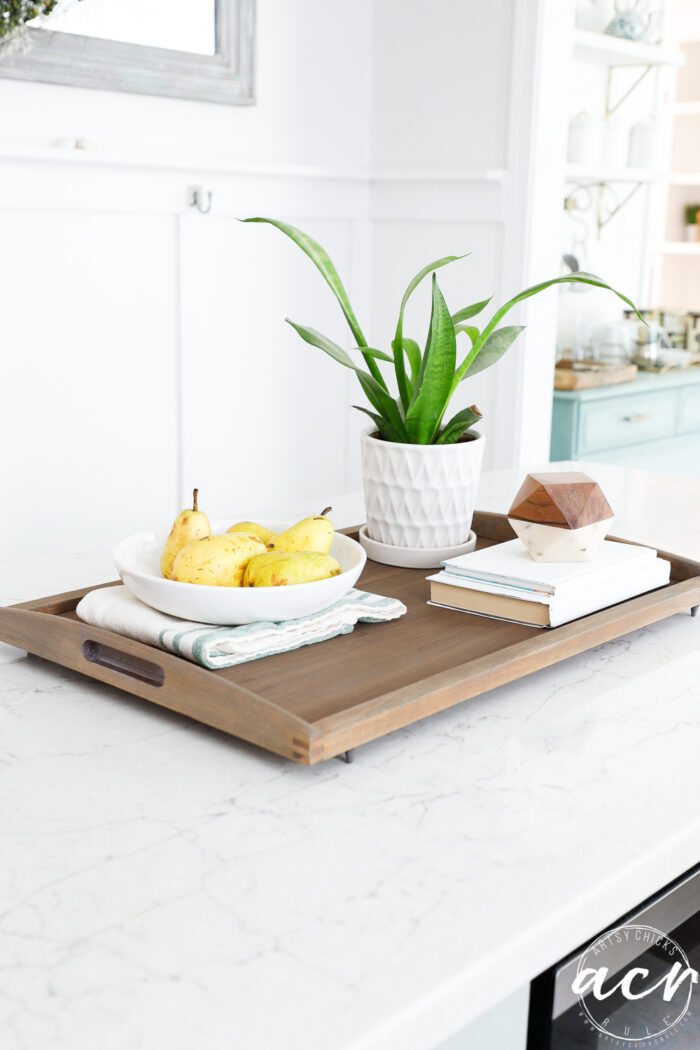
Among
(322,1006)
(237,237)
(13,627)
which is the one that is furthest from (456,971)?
(237,237)

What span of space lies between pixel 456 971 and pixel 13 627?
61 centimetres

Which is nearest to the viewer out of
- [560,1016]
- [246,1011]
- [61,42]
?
[246,1011]

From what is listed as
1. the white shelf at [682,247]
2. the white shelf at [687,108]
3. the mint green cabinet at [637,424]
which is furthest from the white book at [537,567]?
the white shelf at [687,108]

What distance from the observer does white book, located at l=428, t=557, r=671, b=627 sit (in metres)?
1.06

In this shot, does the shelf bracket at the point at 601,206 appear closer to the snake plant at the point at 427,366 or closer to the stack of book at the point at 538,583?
the snake plant at the point at 427,366

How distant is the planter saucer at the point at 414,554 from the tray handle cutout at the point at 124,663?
0.41 metres

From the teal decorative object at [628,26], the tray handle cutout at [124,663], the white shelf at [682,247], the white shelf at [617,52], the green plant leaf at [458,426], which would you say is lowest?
the tray handle cutout at [124,663]

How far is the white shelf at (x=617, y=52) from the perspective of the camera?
3545 millimetres

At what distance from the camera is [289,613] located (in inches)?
39.3

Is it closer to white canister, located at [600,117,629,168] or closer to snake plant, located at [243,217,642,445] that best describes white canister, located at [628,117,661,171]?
white canister, located at [600,117,629,168]

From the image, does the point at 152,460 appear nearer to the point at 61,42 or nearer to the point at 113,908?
the point at 61,42

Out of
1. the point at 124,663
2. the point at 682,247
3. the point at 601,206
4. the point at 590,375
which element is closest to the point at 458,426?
the point at 124,663

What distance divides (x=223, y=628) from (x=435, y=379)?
0.44 meters

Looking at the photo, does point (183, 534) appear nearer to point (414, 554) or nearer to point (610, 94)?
point (414, 554)
